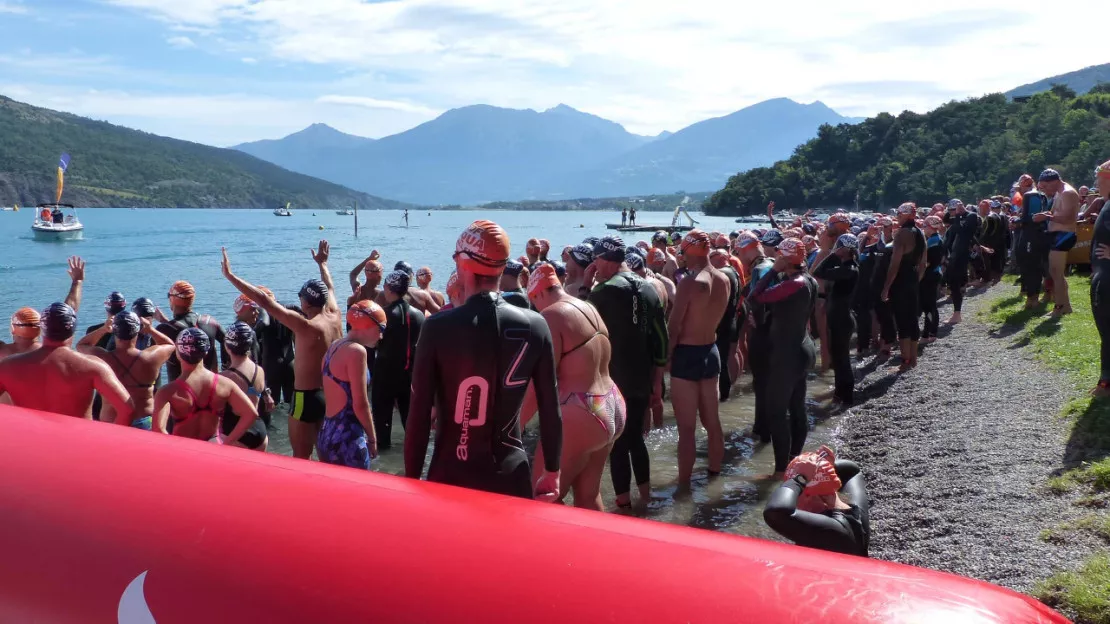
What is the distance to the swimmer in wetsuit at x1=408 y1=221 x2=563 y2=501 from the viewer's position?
3.32 metres

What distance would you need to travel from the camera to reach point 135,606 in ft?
7.98

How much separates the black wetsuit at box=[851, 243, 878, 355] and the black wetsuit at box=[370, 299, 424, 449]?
6544 mm

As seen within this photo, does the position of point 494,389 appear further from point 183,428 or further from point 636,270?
point 636,270

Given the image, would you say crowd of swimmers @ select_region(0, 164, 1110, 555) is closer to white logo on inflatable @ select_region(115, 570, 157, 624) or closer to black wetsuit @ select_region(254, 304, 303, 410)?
black wetsuit @ select_region(254, 304, 303, 410)

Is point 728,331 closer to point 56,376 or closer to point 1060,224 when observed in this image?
point 1060,224

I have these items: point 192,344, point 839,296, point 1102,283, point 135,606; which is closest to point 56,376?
point 192,344

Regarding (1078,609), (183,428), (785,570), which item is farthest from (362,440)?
(1078,609)

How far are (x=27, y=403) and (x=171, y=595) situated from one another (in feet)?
9.56

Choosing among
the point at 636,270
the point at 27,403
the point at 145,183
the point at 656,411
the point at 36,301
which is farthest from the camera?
the point at 145,183

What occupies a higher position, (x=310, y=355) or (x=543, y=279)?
(x=543, y=279)

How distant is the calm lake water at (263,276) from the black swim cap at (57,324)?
12.7 ft

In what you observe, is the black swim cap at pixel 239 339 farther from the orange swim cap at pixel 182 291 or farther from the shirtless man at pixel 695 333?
the shirtless man at pixel 695 333

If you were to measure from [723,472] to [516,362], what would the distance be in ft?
15.6

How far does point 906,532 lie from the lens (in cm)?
563
